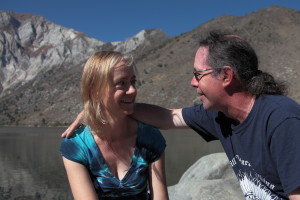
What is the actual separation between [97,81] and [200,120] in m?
1.21

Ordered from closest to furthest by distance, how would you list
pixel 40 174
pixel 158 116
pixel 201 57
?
pixel 201 57
pixel 158 116
pixel 40 174

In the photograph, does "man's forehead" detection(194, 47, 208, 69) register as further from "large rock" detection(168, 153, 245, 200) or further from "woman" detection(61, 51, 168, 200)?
"large rock" detection(168, 153, 245, 200)

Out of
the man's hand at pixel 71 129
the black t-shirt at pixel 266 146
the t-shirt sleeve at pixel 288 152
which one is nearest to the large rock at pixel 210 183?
the black t-shirt at pixel 266 146

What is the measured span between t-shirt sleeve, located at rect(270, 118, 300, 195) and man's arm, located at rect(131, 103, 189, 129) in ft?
4.65

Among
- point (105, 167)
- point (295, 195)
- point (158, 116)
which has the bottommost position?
point (295, 195)

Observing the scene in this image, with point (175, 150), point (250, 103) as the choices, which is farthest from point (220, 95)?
point (175, 150)

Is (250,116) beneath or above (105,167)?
above

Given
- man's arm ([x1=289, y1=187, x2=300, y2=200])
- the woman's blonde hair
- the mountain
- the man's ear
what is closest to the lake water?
the woman's blonde hair

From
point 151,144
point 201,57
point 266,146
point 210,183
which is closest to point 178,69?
point 210,183

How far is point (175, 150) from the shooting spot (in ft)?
89.1

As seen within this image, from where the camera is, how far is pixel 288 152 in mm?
2549

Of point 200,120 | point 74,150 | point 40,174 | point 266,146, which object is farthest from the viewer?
Result: point 40,174

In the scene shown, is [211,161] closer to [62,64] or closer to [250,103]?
[250,103]

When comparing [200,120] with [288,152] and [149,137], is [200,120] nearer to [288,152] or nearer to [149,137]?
[149,137]
